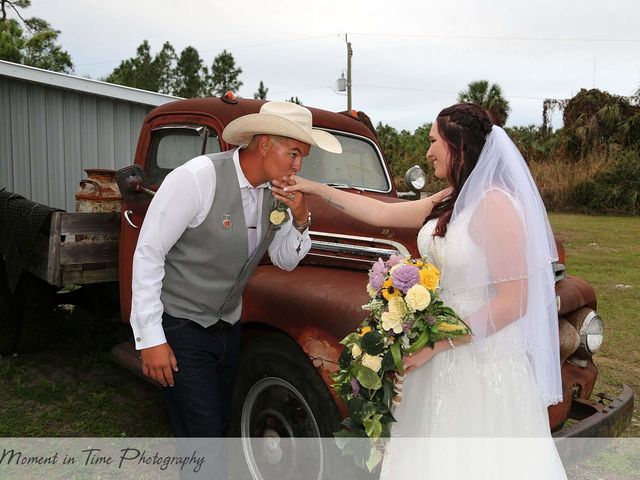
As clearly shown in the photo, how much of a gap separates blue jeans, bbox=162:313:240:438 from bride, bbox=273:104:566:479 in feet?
2.71

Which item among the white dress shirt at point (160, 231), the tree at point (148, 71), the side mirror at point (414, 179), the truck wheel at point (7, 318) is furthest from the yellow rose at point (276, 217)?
the tree at point (148, 71)

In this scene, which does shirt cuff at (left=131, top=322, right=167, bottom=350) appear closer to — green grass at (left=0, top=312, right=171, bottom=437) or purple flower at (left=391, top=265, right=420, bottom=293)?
purple flower at (left=391, top=265, right=420, bottom=293)

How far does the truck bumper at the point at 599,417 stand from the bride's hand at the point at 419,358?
92cm

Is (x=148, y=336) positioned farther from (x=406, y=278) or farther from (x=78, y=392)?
(x=78, y=392)

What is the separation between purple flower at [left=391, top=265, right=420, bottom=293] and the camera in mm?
2096

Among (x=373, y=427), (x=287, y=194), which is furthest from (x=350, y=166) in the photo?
(x=373, y=427)

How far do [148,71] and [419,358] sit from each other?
47.6 meters

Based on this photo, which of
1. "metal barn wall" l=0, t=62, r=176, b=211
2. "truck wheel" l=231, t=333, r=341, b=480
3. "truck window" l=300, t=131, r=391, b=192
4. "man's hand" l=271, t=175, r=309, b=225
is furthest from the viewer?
"metal barn wall" l=0, t=62, r=176, b=211

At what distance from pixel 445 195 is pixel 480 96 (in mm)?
28470

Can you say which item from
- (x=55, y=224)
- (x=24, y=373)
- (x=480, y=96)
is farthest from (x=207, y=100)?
(x=480, y=96)

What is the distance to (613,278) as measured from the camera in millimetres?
9836

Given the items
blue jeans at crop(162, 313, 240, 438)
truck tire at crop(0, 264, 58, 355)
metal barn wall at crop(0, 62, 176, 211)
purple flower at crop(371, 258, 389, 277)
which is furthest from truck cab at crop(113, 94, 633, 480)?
metal barn wall at crop(0, 62, 176, 211)

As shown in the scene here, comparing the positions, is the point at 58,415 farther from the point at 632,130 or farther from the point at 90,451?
the point at 632,130

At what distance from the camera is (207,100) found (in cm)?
385
